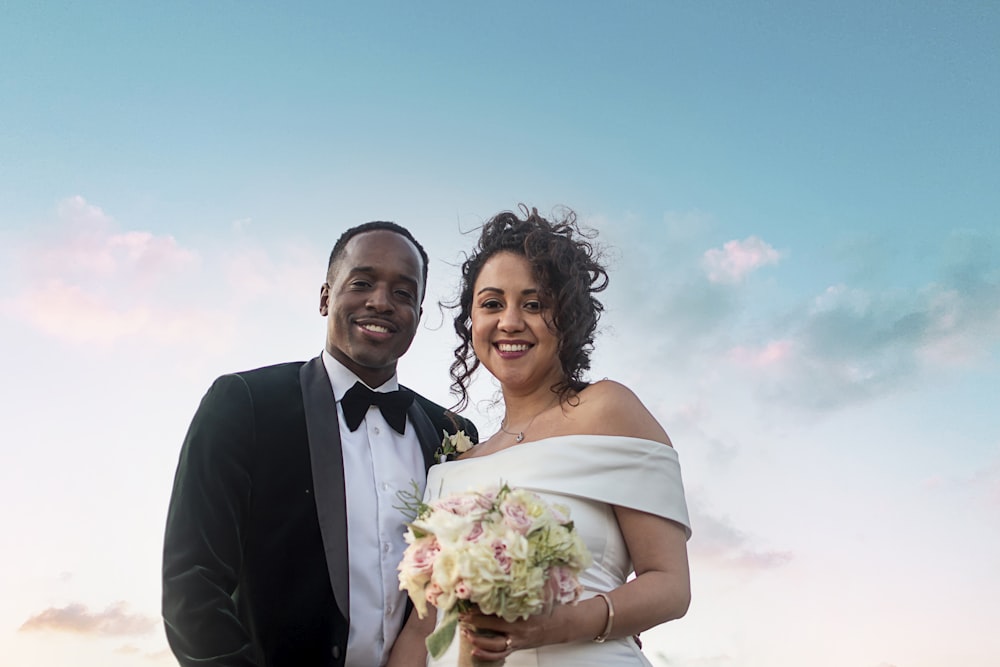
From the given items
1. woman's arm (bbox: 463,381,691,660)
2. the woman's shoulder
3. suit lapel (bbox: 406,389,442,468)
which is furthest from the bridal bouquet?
suit lapel (bbox: 406,389,442,468)

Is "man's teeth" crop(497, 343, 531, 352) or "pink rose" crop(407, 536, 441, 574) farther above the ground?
"man's teeth" crop(497, 343, 531, 352)

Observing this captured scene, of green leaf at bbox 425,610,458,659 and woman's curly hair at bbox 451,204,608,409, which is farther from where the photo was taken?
woman's curly hair at bbox 451,204,608,409

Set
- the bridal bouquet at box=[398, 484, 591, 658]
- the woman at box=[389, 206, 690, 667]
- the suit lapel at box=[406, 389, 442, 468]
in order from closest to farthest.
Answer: the bridal bouquet at box=[398, 484, 591, 658]
the woman at box=[389, 206, 690, 667]
the suit lapel at box=[406, 389, 442, 468]

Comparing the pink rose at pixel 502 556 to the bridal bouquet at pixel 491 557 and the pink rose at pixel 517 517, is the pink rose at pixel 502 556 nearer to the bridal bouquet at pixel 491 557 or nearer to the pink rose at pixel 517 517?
the bridal bouquet at pixel 491 557

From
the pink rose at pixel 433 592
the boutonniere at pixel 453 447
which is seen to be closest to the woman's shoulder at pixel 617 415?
the boutonniere at pixel 453 447

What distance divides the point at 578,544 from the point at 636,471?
119cm

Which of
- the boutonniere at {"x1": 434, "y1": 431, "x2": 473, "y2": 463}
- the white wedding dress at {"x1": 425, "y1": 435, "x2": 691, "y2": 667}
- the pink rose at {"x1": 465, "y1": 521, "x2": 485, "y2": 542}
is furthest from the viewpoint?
the boutonniere at {"x1": 434, "y1": 431, "x2": 473, "y2": 463}

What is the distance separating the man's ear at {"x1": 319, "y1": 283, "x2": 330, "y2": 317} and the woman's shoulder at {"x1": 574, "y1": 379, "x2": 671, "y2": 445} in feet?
6.78

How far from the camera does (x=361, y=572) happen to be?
5.41 metres

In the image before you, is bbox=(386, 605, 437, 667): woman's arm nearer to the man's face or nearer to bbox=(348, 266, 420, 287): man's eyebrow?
the man's face

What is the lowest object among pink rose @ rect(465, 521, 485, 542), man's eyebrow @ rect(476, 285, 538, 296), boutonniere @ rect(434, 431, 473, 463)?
pink rose @ rect(465, 521, 485, 542)

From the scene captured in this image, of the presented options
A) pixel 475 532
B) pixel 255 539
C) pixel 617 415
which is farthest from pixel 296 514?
pixel 617 415

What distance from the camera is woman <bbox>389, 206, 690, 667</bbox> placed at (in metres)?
4.76

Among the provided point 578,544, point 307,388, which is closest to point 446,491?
point 307,388
